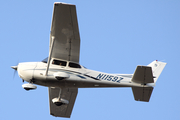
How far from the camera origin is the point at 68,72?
51.2ft

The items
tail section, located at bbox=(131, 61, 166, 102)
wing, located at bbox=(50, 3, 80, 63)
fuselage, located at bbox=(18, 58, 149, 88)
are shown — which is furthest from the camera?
fuselage, located at bbox=(18, 58, 149, 88)

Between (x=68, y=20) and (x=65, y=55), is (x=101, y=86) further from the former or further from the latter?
(x=68, y=20)

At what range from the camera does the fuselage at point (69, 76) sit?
15305mm

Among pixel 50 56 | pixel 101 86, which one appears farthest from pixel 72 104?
pixel 50 56

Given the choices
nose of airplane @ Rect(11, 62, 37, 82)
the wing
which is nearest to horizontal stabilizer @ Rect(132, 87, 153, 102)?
the wing

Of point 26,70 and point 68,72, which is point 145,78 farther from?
point 26,70

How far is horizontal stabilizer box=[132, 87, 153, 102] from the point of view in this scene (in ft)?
51.7

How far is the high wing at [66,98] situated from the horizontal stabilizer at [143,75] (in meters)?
3.94

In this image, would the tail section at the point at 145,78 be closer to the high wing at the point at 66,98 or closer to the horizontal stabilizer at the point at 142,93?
the horizontal stabilizer at the point at 142,93

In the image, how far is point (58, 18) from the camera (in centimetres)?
1459

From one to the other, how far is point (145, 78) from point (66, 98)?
5069mm

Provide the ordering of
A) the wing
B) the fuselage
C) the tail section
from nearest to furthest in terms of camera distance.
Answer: the wing < the tail section < the fuselage

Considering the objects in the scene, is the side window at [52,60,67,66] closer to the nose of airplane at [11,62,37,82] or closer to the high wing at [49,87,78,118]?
the nose of airplane at [11,62,37,82]

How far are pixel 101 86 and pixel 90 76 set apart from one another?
78 centimetres
